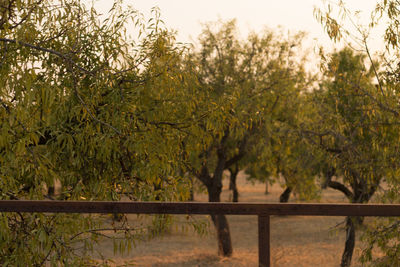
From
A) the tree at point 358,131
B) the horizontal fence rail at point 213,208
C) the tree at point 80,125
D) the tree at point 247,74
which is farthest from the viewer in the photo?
the tree at point 247,74

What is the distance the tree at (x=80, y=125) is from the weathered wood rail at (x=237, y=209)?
8.01 feet

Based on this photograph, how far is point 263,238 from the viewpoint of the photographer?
3.21m

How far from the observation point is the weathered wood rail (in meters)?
3.08

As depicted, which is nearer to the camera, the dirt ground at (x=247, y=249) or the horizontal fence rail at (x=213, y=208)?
the horizontal fence rail at (x=213, y=208)

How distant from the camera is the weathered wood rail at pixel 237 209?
3082 mm

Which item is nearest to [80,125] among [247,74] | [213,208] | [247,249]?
[213,208]

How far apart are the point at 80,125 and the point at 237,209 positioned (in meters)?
4.28

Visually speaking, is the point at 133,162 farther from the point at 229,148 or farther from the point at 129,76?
the point at 229,148

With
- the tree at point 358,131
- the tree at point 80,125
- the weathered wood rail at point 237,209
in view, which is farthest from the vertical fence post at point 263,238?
the tree at point 358,131

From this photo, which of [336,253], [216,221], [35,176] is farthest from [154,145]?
[336,253]

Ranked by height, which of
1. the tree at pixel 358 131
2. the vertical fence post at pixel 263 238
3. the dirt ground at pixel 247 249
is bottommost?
the dirt ground at pixel 247 249

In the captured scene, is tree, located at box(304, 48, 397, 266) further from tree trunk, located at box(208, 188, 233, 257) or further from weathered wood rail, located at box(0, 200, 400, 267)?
tree trunk, located at box(208, 188, 233, 257)

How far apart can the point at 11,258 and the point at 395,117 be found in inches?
233

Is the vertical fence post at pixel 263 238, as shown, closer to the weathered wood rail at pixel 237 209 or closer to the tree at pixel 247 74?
the weathered wood rail at pixel 237 209
